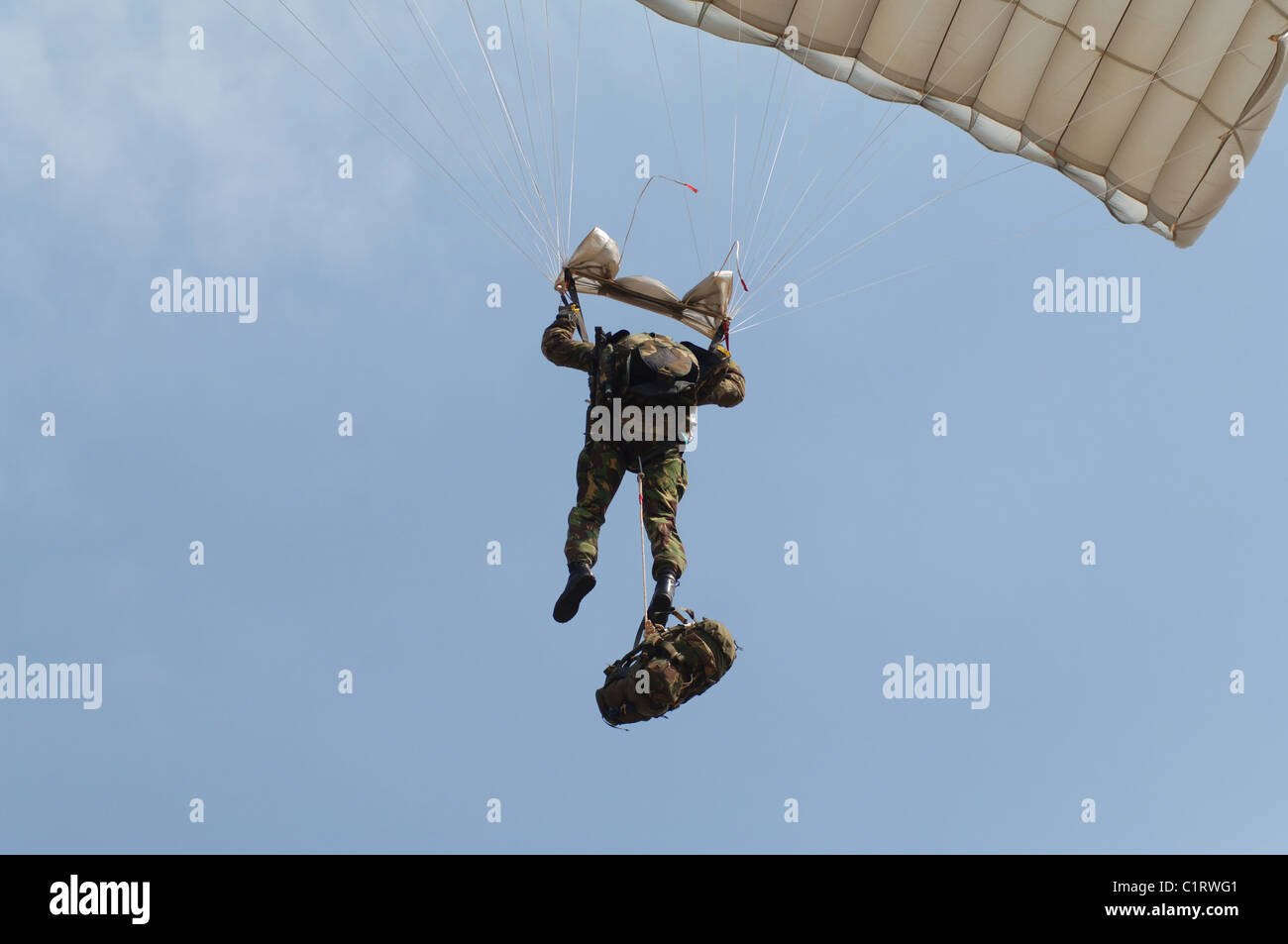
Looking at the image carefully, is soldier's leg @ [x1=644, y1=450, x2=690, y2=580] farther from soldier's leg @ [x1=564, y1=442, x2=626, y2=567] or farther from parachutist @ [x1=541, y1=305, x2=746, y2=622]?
soldier's leg @ [x1=564, y1=442, x2=626, y2=567]

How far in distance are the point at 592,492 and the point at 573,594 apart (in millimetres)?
842

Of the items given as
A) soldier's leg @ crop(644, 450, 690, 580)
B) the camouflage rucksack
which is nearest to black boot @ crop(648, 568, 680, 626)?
soldier's leg @ crop(644, 450, 690, 580)

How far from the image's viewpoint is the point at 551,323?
909cm

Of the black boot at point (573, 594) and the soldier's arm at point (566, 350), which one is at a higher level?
the soldier's arm at point (566, 350)

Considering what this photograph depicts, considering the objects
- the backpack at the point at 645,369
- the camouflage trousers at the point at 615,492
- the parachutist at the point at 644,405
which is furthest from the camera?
the backpack at the point at 645,369

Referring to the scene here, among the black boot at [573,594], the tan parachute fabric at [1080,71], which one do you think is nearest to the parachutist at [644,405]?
the black boot at [573,594]

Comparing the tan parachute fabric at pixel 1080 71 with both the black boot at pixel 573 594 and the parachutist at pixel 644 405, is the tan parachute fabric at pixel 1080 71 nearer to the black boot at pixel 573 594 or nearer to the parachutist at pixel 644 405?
the parachutist at pixel 644 405

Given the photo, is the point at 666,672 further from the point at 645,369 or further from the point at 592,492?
the point at 645,369

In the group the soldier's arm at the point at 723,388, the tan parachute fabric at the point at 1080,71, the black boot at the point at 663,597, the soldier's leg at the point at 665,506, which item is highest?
the tan parachute fabric at the point at 1080,71

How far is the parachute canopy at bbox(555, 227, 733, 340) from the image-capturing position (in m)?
9.40

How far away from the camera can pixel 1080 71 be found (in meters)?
10.7

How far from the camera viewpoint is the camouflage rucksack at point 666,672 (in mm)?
7414

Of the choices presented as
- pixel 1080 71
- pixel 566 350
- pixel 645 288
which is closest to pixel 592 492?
pixel 566 350
